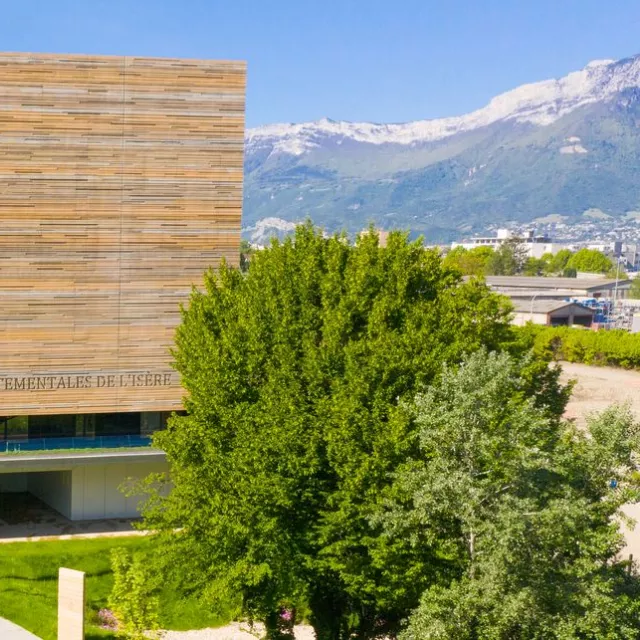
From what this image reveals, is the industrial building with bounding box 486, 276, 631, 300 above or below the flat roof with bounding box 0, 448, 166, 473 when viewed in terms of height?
above

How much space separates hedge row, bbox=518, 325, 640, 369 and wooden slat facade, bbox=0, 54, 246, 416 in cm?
4776

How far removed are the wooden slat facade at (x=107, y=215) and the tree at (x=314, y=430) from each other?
17.1 ft

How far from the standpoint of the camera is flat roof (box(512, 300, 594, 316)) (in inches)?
3396

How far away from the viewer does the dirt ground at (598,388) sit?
57.3 m

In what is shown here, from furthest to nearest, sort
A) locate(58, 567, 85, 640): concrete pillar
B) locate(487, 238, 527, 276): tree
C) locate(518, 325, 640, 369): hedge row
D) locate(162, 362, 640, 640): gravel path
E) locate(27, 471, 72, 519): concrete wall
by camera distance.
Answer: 1. locate(487, 238, 527, 276): tree
2. locate(518, 325, 640, 369): hedge row
3. locate(162, 362, 640, 640): gravel path
4. locate(27, 471, 72, 519): concrete wall
5. locate(58, 567, 85, 640): concrete pillar

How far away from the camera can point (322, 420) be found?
1873cm

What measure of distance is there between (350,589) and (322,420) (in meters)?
3.90

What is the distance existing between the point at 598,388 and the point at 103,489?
150 ft

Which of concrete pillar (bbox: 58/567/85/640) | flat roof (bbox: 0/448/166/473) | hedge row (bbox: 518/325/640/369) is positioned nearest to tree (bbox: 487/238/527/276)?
hedge row (bbox: 518/325/640/369)

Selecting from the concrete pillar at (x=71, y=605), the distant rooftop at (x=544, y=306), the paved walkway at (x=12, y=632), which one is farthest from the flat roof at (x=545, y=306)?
the concrete pillar at (x=71, y=605)

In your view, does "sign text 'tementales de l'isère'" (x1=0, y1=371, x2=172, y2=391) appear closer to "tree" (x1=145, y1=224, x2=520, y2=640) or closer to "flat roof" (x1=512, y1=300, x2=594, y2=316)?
"tree" (x1=145, y1=224, x2=520, y2=640)

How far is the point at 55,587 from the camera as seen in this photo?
24.0 metres

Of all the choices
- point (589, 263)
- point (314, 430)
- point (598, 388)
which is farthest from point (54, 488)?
point (589, 263)

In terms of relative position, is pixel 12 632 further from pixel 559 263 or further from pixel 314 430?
pixel 559 263
